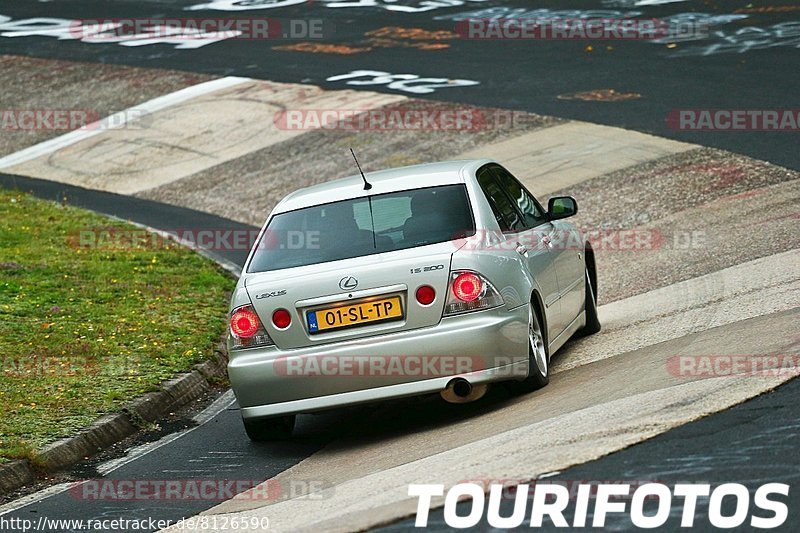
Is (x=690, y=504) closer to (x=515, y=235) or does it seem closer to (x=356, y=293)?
(x=356, y=293)

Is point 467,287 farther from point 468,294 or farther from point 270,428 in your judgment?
point 270,428

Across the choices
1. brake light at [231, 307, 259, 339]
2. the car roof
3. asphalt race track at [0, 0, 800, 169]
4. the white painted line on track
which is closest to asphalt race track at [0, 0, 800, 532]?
asphalt race track at [0, 0, 800, 169]

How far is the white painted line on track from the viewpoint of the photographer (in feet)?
79.5

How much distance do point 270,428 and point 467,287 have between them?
159cm

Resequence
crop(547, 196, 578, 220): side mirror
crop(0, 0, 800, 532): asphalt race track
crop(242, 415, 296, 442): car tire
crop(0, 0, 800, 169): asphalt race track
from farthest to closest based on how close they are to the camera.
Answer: crop(0, 0, 800, 169): asphalt race track < crop(547, 196, 578, 220): side mirror < crop(242, 415, 296, 442): car tire < crop(0, 0, 800, 532): asphalt race track

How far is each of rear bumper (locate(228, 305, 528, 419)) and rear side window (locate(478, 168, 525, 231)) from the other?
0.96 m

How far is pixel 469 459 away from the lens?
6523 millimetres

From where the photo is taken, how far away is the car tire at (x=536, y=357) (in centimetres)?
788

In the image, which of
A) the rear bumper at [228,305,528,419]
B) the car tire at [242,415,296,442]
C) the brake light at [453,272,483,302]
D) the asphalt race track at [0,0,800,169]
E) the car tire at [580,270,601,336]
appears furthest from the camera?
the asphalt race track at [0,0,800,169]

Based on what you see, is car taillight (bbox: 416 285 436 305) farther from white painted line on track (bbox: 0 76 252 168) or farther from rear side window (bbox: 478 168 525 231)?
white painted line on track (bbox: 0 76 252 168)

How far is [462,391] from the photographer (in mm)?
7543

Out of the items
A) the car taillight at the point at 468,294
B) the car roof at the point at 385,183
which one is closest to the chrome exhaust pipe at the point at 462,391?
the car taillight at the point at 468,294

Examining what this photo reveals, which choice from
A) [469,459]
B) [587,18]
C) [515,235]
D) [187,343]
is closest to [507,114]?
[587,18]

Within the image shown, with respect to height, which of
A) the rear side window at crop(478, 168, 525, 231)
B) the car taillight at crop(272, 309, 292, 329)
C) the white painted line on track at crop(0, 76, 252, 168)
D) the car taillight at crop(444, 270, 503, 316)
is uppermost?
the rear side window at crop(478, 168, 525, 231)
